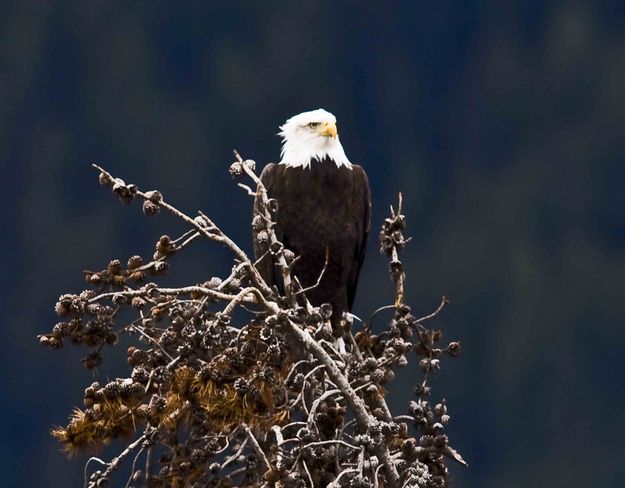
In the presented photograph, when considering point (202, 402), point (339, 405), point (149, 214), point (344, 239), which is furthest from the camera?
point (344, 239)

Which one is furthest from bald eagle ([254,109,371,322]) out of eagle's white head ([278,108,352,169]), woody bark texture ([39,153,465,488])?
woody bark texture ([39,153,465,488])

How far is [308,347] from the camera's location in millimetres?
5430

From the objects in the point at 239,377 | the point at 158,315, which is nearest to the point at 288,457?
the point at 239,377

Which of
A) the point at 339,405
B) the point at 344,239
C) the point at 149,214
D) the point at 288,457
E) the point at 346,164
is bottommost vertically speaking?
the point at 288,457

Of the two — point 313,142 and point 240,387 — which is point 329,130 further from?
point 240,387

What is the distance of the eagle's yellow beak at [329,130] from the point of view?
336 inches

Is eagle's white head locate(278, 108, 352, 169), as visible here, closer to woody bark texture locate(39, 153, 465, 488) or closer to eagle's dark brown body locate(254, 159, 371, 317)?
eagle's dark brown body locate(254, 159, 371, 317)

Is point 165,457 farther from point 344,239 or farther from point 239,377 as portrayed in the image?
point 344,239

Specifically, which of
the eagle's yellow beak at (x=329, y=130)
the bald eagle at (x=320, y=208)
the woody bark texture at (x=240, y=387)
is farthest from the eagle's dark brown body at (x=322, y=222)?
the woody bark texture at (x=240, y=387)

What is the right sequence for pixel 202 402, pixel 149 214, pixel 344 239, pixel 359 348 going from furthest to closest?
pixel 344 239 → pixel 359 348 → pixel 149 214 → pixel 202 402

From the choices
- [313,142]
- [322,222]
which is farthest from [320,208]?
[313,142]

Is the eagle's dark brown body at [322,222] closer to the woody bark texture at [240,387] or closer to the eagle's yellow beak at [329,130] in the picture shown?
the eagle's yellow beak at [329,130]

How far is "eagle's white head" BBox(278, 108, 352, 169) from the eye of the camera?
8570mm

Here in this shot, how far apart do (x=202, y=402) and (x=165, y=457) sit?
0.61 metres
